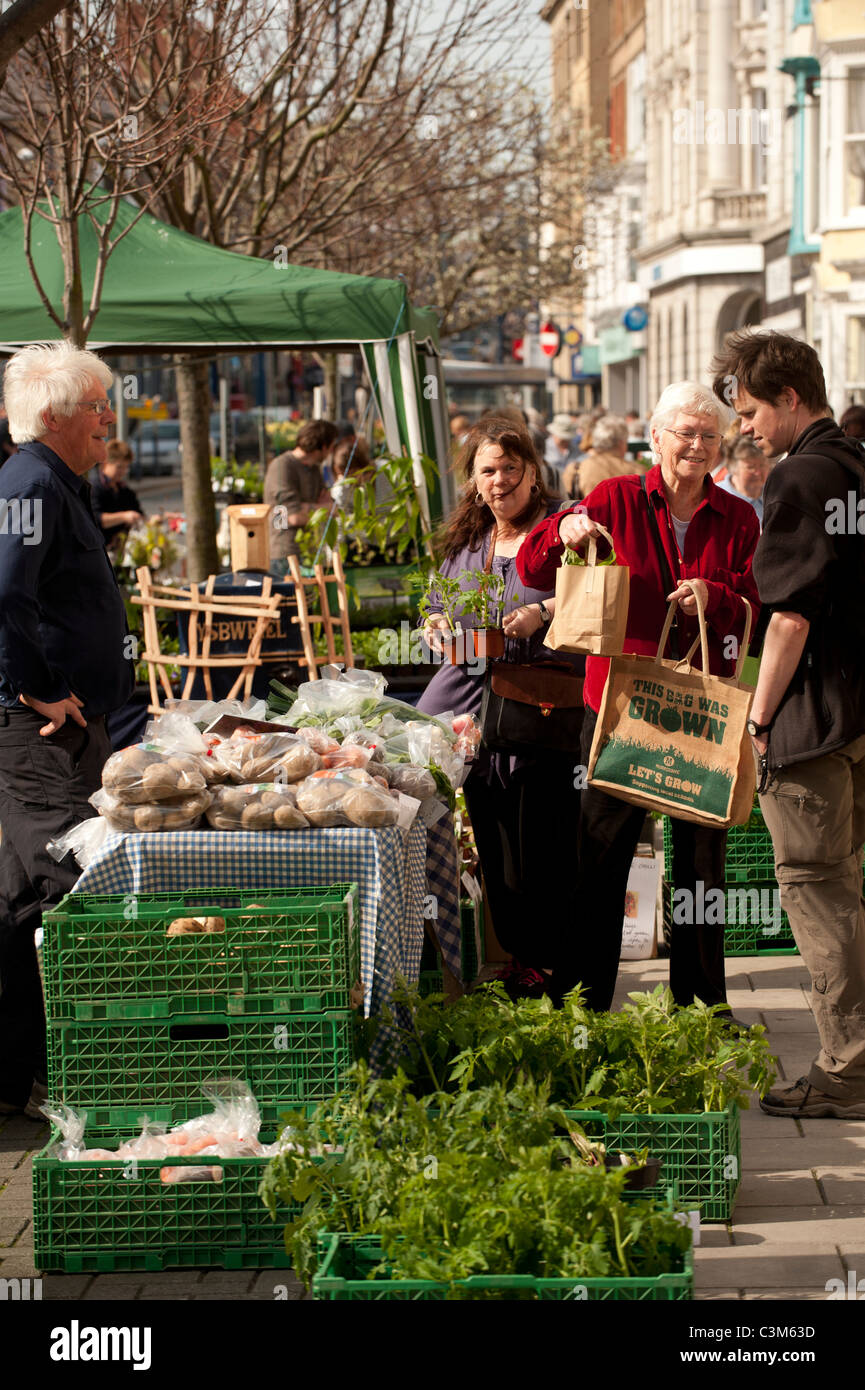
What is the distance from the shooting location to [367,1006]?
13.8ft

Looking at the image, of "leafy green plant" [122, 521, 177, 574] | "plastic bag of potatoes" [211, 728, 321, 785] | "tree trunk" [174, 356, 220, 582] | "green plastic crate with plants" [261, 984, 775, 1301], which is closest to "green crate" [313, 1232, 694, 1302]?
"green plastic crate with plants" [261, 984, 775, 1301]

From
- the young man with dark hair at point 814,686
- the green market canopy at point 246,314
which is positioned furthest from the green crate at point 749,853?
the green market canopy at point 246,314

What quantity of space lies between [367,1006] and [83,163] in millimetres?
6577

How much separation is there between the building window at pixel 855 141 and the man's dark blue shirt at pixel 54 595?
24930 millimetres

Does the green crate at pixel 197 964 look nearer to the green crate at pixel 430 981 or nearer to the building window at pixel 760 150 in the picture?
the green crate at pixel 430 981

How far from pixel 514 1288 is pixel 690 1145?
4.10 ft

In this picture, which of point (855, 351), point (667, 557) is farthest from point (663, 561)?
point (855, 351)

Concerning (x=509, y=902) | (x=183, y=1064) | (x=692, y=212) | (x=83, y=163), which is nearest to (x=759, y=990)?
(x=509, y=902)

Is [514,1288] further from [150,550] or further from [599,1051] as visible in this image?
[150,550]

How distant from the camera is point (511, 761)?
5.79 metres

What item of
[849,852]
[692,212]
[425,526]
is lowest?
[849,852]
